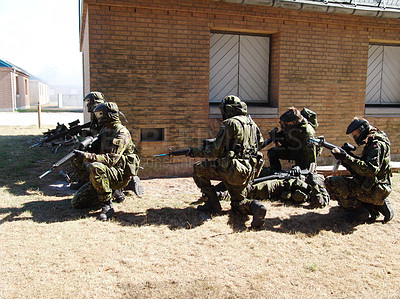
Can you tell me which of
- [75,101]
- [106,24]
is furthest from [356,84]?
[75,101]

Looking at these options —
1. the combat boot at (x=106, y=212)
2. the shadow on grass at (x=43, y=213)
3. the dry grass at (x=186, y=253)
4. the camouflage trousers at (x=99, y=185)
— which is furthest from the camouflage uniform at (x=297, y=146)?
the shadow on grass at (x=43, y=213)

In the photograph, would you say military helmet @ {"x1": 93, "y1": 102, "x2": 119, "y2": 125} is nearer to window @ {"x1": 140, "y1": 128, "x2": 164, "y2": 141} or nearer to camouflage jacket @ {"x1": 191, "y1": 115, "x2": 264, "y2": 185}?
camouflage jacket @ {"x1": 191, "y1": 115, "x2": 264, "y2": 185}

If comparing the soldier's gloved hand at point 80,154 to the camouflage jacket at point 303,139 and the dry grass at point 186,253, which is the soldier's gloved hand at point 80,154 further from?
the camouflage jacket at point 303,139

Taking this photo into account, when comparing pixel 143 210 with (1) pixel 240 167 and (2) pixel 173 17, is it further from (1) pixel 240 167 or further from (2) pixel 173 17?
(2) pixel 173 17

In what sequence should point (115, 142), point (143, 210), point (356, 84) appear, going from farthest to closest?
point (356, 84), point (143, 210), point (115, 142)

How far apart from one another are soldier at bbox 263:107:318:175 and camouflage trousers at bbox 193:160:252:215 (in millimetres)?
1582

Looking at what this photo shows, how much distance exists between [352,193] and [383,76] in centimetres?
596

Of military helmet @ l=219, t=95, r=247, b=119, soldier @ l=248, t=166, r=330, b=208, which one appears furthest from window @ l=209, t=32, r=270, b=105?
military helmet @ l=219, t=95, r=247, b=119

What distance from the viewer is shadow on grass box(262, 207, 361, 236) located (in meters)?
4.56

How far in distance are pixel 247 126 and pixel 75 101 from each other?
68.0 meters

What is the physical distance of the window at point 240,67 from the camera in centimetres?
780

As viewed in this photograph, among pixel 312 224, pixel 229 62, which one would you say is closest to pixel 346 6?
pixel 229 62

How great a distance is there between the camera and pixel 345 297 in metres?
3.12

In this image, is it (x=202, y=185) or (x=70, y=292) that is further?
(x=202, y=185)
